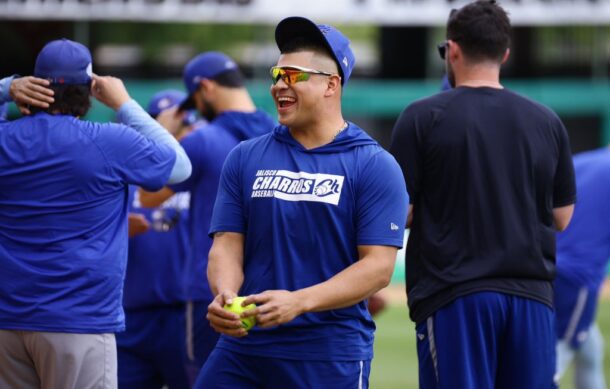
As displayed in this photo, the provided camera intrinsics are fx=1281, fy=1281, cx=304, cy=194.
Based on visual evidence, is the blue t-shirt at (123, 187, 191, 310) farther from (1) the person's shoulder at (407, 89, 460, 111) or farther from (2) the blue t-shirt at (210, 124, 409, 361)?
(2) the blue t-shirt at (210, 124, 409, 361)

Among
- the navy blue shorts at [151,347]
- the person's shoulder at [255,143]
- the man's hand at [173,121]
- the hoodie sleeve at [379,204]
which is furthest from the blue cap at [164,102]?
the hoodie sleeve at [379,204]

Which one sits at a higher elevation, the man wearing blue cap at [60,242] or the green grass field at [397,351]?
the man wearing blue cap at [60,242]

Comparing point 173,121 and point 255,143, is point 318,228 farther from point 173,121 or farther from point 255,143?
point 173,121

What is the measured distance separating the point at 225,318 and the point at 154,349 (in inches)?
106

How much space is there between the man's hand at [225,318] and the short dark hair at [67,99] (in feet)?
4.50

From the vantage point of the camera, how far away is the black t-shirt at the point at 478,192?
18.4 feet

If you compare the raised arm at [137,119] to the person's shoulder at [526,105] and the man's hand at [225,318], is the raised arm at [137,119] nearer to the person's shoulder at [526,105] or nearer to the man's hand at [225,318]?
the man's hand at [225,318]

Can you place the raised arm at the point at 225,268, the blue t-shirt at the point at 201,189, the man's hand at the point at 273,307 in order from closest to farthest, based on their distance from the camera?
the man's hand at the point at 273,307
the raised arm at the point at 225,268
the blue t-shirt at the point at 201,189

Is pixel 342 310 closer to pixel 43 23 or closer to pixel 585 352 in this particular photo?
pixel 585 352

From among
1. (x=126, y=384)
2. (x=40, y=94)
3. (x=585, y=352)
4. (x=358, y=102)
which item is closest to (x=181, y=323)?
(x=126, y=384)

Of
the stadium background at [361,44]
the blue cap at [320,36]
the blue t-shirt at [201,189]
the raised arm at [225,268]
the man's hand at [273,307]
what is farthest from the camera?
the stadium background at [361,44]

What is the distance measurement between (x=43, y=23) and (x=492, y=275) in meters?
17.3

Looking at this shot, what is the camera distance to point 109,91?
598 centimetres

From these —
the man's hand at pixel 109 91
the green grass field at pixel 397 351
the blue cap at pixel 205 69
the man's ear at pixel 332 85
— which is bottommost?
the green grass field at pixel 397 351
